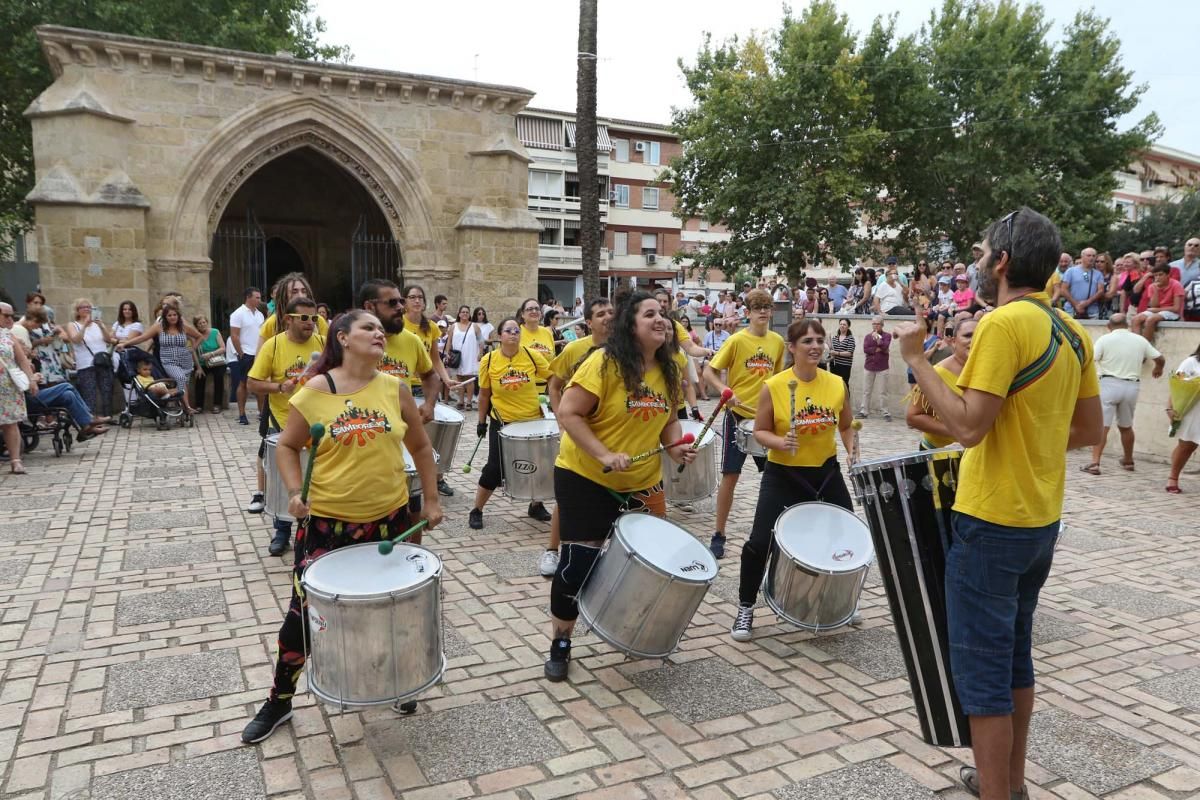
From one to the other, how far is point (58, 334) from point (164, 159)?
5.57 metres

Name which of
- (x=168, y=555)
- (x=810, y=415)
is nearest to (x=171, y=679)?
(x=168, y=555)

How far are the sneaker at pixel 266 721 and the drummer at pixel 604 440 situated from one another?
4.04 feet

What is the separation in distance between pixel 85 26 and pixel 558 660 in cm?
2452

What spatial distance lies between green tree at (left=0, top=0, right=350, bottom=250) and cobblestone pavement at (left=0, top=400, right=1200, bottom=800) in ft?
65.4

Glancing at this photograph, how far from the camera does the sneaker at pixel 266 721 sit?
3.40 m

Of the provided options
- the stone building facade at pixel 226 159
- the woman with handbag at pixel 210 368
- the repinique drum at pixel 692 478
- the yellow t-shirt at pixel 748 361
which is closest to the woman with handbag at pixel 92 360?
the woman with handbag at pixel 210 368

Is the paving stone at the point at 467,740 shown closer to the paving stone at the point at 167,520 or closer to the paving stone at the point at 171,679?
the paving stone at the point at 171,679

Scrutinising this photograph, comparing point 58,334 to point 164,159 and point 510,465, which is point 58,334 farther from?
point 510,465

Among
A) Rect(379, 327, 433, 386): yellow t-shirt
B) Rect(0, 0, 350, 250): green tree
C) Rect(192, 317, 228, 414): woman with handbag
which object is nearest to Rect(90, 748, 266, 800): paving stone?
Rect(379, 327, 433, 386): yellow t-shirt

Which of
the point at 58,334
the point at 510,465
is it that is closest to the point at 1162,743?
the point at 510,465

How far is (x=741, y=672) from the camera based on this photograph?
4.18 meters

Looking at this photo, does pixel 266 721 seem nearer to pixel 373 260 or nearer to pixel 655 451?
pixel 655 451

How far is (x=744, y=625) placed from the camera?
4.57m

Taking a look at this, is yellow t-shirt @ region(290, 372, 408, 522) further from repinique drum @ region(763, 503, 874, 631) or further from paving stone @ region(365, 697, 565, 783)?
repinique drum @ region(763, 503, 874, 631)
